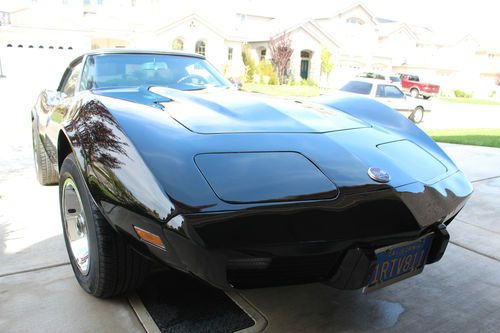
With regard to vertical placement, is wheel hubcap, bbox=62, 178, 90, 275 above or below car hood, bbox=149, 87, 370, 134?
below

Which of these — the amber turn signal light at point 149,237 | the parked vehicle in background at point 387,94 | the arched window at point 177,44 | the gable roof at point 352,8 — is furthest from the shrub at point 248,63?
the amber turn signal light at point 149,237

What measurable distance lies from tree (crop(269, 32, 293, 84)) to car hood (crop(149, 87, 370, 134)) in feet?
89.7

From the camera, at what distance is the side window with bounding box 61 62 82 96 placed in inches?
133

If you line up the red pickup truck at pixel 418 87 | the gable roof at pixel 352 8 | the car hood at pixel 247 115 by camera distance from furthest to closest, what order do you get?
the gable roof at pixel 352 8, the red pickup truck at pixel 418 87, the car hood at pixel 247 115

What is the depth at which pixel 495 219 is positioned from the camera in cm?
378

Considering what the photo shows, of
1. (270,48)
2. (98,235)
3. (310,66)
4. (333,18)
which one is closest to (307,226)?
(98,235)

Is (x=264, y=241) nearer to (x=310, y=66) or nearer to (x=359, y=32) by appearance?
(x=310, y=66)

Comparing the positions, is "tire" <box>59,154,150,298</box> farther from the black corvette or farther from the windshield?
the windshield

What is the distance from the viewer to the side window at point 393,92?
45.5 ft

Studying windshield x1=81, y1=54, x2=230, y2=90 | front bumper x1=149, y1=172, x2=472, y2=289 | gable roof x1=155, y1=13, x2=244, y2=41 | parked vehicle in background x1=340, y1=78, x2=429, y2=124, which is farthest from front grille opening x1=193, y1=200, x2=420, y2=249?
gable roof x1=155, y1=13, x2=244, y2=41

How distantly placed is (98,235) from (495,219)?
11.3 feet

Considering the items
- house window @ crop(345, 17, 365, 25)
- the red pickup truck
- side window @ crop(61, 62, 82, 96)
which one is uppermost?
house window @ crop(345, 17, 365, 25)

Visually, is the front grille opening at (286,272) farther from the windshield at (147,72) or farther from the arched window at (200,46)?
the arched window at (200,46)

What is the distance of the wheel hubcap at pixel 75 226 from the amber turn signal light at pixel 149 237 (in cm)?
68
